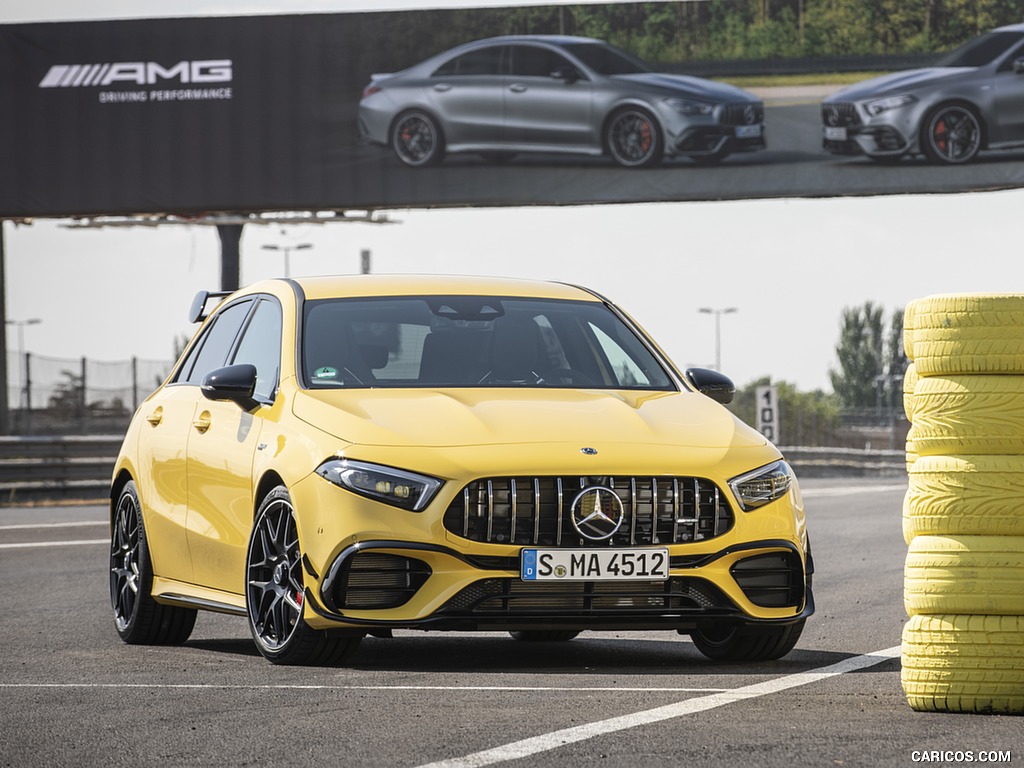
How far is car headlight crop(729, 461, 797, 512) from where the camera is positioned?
786cm

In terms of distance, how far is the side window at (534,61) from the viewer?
3344cm

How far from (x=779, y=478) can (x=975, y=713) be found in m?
1.78

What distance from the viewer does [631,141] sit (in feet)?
109

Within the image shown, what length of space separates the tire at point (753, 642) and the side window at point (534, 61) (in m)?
25.7

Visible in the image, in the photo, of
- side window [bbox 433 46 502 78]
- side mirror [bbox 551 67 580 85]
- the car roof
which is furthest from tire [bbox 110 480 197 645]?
side window [bbox 433 46 502 78]

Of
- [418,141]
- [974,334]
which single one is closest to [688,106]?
[418,141]

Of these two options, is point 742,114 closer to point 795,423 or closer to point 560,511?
point 560,511

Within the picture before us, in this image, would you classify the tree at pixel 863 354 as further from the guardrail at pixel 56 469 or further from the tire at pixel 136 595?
the tire at pixel 136 595

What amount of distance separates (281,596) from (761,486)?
1933mm

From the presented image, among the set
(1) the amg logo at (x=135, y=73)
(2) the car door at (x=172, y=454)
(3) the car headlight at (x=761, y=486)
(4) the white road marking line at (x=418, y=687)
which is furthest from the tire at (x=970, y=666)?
(1) the amg logo at (x=135, y=73)

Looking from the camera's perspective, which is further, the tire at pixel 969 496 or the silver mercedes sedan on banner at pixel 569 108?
the silver mercedes sedan on banner at pixel 569 108

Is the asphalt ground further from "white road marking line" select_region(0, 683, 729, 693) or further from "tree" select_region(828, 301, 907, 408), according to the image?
"tree" select_region(828, 301, 907, 408)

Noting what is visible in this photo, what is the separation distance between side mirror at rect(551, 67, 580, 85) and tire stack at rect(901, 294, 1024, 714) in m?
26.9

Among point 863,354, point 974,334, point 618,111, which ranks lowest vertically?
point 863,354
